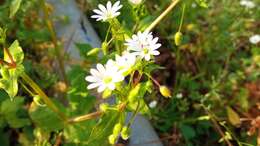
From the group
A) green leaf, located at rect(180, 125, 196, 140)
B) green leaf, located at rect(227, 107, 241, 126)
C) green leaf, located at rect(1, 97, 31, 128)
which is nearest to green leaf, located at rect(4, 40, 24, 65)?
green leaf, located at rect(1, 97, 31, 128)

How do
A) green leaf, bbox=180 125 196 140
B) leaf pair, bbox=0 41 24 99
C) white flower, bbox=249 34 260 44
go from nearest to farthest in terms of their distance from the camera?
leaf pair, bbox=0 41 24 99, green leaf, bbox=180 125 196 140, white flower, bbox=249 34 260 44

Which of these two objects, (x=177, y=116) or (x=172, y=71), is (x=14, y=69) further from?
(x=172, y=71)

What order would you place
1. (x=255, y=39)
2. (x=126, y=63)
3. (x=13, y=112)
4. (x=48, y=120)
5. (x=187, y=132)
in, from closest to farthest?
1. (x=126, y=63)
2. (x=48, y=120)
3. (x=13, y=112)
4. (x=187, y=132)
5. (x=255, y=39)

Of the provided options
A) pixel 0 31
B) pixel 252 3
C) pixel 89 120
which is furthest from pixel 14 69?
pixel 252 3

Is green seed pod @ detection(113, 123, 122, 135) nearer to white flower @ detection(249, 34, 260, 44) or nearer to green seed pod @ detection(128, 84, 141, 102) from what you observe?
green seed pod @ detection(128, 84, 141, 102)

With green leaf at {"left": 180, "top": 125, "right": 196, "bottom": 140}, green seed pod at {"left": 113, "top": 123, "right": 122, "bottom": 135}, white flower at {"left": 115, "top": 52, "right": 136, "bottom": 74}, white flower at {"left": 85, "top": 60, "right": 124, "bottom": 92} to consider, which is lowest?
green leaf at {"left": 180, "top": 125, "right": 196, "bottom": 140}

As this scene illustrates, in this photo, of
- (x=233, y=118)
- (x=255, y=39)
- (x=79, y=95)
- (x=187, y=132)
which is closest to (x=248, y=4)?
(x=255, y=39)

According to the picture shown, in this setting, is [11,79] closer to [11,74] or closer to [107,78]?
[11,74]

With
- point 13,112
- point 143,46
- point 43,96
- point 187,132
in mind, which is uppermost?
point 143,46

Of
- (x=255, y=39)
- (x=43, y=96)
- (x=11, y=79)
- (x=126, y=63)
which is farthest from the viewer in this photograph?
(x=255, y=39)
